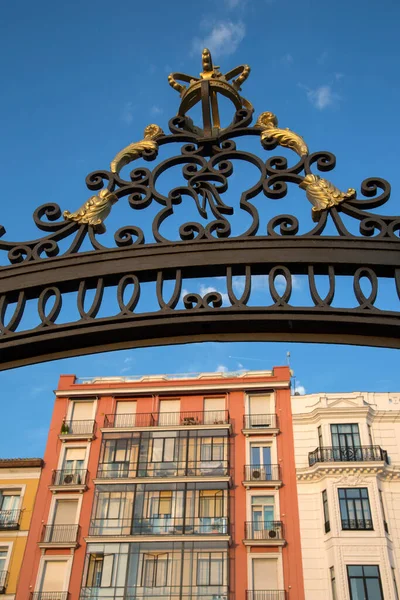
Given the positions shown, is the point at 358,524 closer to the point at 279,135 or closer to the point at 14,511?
the point at 14,511

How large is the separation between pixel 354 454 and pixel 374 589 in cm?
448

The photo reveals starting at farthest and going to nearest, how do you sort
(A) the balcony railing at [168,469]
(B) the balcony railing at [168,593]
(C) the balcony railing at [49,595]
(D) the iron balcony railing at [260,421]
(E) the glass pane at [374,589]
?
(D) the iron balcony railing at [260,421] < (A) the balcony railing at [168,469] < (C) the balcony railing at [49,595] < (B) the balcony railing at [168,593] < (E) the glass pane at [374,589]

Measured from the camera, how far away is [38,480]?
85.3 ft

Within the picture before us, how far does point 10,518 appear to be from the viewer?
82.1 feet

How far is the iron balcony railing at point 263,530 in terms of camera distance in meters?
24.0

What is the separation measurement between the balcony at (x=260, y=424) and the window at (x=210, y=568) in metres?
4.95

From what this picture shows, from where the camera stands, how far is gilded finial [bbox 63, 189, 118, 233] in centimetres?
390

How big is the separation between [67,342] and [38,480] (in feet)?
79.1

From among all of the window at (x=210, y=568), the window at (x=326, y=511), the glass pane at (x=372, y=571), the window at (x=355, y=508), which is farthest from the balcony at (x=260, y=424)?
the glass pane at (x=372, y=571)

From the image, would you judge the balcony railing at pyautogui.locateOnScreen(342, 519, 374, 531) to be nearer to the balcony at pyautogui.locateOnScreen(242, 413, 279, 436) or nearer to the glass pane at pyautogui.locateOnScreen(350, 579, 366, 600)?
the glass pane at pyautogui.locateOnScreen(350, 579, 366, 600)

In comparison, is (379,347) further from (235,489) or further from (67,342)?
(235,489)

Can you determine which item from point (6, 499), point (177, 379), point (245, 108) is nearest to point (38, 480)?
point (6, 499)

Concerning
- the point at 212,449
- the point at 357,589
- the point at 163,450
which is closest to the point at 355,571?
the point at 357,589

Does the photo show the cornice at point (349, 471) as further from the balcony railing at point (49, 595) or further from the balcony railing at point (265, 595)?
the balcony railing at point (49, 595)
